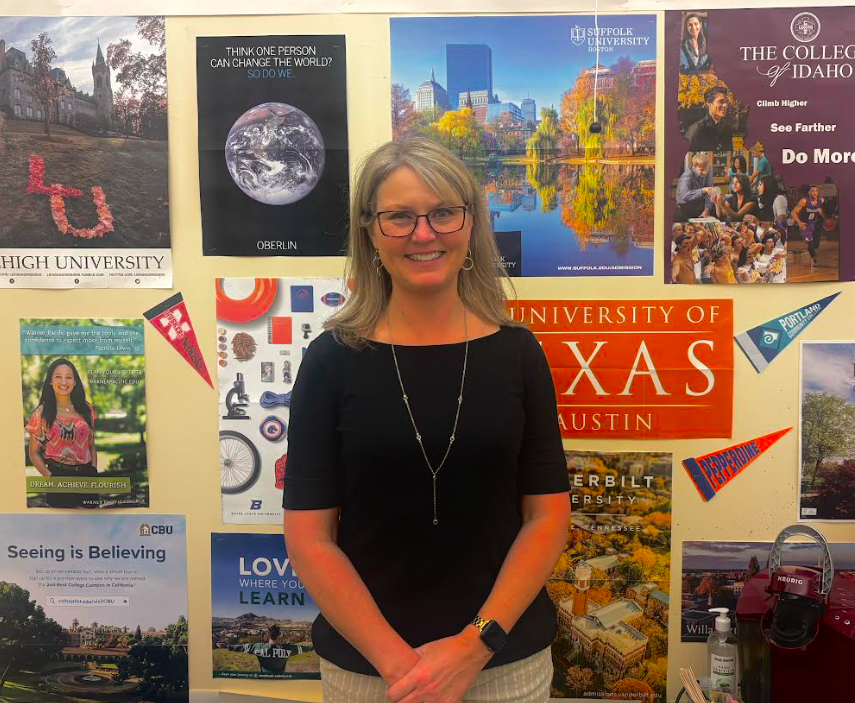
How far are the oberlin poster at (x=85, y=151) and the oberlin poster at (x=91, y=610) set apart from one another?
59cm

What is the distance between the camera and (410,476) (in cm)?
115

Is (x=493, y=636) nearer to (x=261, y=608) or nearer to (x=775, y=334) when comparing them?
(x=261, y=608)

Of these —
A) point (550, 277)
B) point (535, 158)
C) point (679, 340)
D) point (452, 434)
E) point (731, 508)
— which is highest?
point (535, 158)

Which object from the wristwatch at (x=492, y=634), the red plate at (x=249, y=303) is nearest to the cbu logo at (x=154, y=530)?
the red plate at (x=249, y=303)

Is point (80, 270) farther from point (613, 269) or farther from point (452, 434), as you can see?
point (613, 269)

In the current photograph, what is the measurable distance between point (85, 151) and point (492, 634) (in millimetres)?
1312

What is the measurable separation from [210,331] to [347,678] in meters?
0.83

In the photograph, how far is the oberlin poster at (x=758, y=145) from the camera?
1.57 meters

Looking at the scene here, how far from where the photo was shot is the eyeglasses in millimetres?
1149

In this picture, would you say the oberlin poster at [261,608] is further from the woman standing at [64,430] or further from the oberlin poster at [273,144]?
the oberlin poster at [273,144]

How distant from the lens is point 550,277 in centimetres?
163

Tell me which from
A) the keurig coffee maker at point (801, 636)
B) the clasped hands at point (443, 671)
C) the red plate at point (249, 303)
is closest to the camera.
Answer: the clasped hands at point (443, 671)

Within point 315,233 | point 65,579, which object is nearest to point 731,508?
point 315,233

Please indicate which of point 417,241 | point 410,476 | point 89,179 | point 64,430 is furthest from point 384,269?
point 64,430
